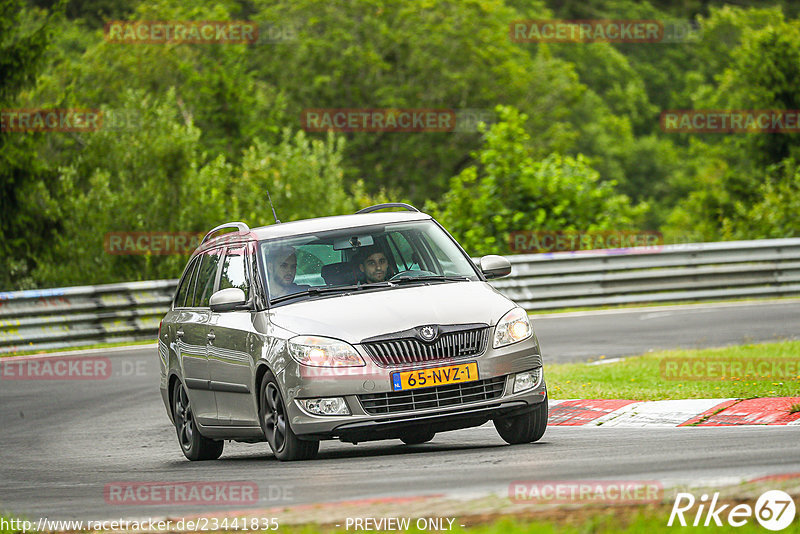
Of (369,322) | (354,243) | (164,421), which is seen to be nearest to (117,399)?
(164,421)

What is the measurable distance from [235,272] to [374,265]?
1151 mm

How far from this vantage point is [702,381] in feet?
40.6

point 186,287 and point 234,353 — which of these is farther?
point 186,287

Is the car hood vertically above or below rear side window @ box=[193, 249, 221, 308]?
above

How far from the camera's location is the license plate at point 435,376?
28.2 feet

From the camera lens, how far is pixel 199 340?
10.5 metres

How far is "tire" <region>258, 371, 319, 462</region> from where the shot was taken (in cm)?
889

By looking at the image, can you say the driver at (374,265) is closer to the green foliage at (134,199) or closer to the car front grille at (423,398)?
the car front grille at (423,398)

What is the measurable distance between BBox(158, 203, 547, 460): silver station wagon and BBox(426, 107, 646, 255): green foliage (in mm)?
17578

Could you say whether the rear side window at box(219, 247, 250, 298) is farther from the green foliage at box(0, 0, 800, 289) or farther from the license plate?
the green foliage at box(0, 0, 800, 289)
